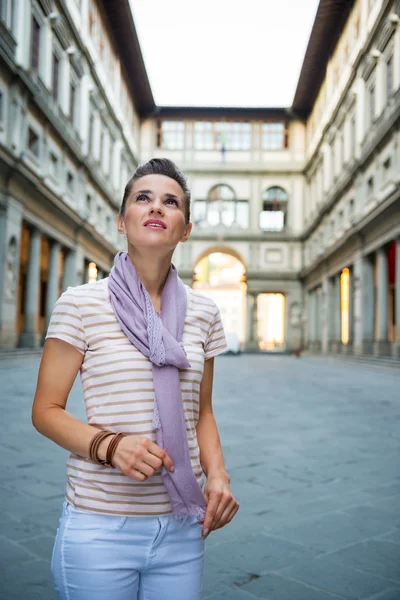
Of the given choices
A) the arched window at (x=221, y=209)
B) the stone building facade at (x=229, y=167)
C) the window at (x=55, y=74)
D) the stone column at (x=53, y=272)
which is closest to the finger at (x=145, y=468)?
the stone building facade at (x=229, y=167)

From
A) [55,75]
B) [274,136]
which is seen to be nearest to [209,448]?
[55,75]

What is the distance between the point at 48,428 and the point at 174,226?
0.67 m

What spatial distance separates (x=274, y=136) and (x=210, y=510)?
46.2m

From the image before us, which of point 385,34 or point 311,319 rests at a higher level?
point 385,34

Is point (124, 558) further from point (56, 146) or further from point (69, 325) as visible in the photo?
point (56, 146)

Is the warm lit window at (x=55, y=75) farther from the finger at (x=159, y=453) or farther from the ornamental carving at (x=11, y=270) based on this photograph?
the finger at (x=159, y=453)

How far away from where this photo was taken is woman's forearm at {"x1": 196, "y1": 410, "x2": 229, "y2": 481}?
5.67 ft

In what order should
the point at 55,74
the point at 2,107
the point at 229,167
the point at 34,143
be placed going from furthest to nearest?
the point at 229,167 < the point at 55,74 < the point at 34,143 < the point at 2,107

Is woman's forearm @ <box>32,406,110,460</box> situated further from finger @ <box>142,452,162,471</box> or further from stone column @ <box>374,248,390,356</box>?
stone column @ <box>374,248,390,356</box>

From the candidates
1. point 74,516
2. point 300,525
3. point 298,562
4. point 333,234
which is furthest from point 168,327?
point 333,234

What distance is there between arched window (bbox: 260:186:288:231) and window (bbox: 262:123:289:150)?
3157 mm

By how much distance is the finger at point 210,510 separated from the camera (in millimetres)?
1614

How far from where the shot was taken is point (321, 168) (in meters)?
39.2

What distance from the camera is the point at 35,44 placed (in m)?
22.0
